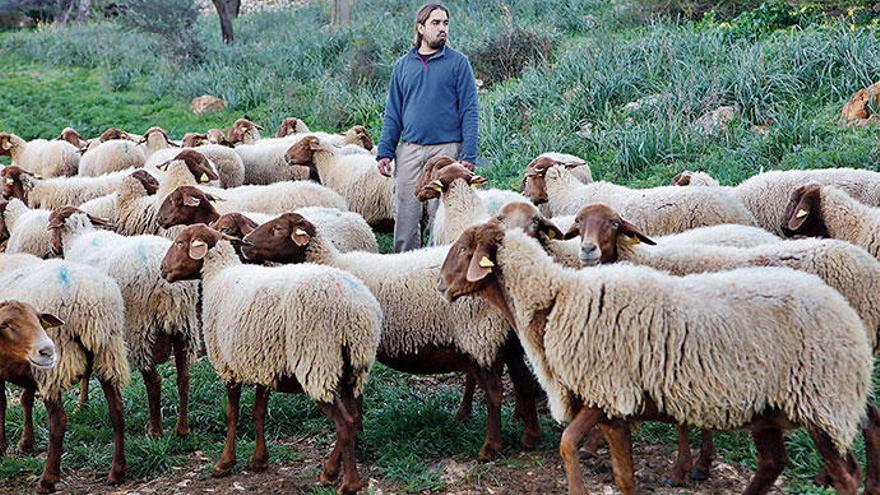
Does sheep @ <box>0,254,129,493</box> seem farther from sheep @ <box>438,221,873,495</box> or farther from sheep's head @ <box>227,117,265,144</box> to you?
sheep's head @ <box>227,117,265,144</box>

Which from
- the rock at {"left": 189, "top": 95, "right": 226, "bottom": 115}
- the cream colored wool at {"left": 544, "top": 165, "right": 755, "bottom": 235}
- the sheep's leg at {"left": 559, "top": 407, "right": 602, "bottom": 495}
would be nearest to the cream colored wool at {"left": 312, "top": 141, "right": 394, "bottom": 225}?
the cream colored wool at {"left": 544, "top": 165, "right": 755, "bottom": 235}

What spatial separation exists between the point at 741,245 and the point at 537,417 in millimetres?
1652

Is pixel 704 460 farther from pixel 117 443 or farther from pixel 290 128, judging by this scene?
pixel 290 128

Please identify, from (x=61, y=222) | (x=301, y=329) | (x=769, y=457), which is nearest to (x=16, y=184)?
(x=61, y=222)

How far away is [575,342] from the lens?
4270mm

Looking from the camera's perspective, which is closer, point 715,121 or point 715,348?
point 715,348

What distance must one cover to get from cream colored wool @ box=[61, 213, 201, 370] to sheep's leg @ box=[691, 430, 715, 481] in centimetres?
330

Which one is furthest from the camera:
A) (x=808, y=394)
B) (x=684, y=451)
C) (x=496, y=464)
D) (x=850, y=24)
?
(x=850, y=24)

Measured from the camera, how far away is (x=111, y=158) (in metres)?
11.1

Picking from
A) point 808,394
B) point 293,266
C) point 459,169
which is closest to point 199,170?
point 459,169

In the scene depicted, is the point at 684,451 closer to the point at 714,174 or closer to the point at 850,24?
the point at 714,174

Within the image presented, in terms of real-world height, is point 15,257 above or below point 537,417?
above

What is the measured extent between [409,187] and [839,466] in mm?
4410

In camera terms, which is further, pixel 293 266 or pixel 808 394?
pixel 293 266
